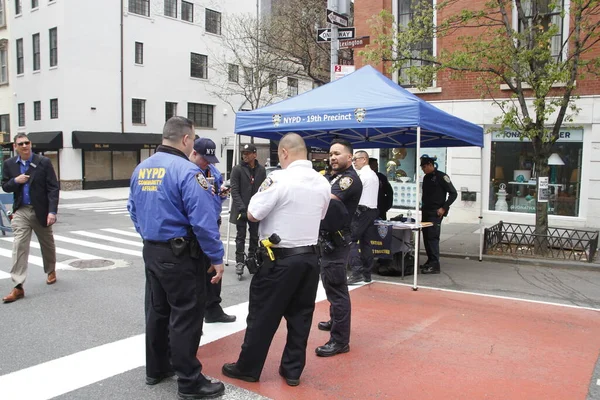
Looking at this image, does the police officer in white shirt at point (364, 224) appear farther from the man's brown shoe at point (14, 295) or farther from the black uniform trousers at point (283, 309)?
the man's brown shoe at point (14, 295)

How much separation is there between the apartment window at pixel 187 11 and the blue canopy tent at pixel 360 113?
25.6 m

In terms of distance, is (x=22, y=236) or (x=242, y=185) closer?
(x=22, y=236)

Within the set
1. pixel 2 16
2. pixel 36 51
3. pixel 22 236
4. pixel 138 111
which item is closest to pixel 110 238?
pixel 22 236

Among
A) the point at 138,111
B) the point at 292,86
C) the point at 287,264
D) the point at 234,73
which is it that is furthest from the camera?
the point at 234,73

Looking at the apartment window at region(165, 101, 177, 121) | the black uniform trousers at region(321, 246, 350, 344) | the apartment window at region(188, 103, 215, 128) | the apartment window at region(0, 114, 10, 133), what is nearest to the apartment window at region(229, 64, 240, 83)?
the apartment window at region(188, 103, 215, 128)

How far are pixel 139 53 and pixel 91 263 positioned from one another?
23999 millimetres

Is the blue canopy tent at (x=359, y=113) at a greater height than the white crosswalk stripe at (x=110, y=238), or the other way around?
the blue canopy tent at (x=359, y=113)

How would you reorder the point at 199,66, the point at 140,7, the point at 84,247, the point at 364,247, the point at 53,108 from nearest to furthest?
the point at 364,247 → the point at 84,247 → the point at 53,108 → the point at 140,7 → the point at 199,66

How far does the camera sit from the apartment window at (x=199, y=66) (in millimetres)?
33000

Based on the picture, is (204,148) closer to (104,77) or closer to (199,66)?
(104,77)

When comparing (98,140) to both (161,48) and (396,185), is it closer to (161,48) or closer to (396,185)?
(161,48)

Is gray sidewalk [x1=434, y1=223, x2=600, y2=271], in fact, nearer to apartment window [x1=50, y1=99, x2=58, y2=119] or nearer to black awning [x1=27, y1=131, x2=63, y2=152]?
black awning [x1=27, y1=131, x2=63, y2=152]

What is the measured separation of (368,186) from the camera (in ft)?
24.0

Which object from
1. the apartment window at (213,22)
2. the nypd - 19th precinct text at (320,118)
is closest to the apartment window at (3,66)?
the apartment window at (213,22)
